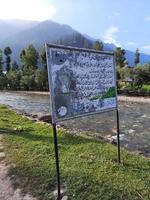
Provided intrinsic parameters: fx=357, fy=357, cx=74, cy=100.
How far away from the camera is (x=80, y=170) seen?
27.0ft

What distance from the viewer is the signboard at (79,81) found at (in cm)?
697

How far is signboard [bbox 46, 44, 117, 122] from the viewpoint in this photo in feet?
22.9

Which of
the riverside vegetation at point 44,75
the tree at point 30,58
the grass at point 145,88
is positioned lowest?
the grass at point 145,88

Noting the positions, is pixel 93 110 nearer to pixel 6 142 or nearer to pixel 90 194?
pixel 90 194

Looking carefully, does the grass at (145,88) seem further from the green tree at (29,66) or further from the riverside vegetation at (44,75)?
the green tree at (29,66)

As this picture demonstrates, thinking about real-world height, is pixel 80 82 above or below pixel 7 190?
above

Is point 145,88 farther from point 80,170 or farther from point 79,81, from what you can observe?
point 79,81

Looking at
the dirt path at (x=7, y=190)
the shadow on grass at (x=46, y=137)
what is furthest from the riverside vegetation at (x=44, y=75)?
the dirt path at (x=7, y=190)

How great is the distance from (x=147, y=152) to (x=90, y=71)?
21.4ft

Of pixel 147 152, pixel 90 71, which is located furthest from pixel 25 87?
pixel 90 71

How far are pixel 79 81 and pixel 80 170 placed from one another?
2099mm

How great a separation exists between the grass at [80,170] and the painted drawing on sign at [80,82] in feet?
4.65

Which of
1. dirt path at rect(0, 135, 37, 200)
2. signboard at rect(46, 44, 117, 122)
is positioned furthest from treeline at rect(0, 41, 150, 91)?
signboard at rect(46, 44, 117, 122)

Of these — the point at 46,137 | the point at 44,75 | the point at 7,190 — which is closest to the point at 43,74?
the point at 44,75
